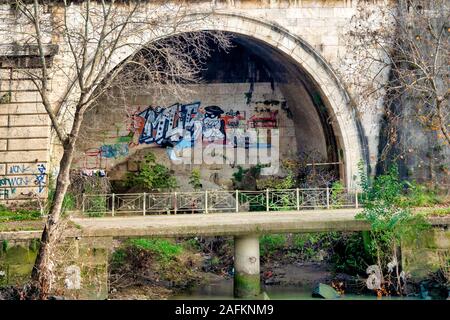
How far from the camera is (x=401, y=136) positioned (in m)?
15.5

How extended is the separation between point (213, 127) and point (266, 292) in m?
9.20

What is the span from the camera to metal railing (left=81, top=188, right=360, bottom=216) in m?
14.9

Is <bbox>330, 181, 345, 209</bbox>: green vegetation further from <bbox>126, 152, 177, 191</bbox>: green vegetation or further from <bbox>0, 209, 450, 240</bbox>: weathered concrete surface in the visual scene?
<bbox>126, 152, 177, 191</bbox>: green vegetation

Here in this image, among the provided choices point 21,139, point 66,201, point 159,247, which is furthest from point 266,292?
point 21,139

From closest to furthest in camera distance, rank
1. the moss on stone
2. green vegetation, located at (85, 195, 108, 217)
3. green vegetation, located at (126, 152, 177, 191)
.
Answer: the moss on stone → green vegetation, located at (85, 195, 108, 217) → green vegetation, located at (126, 152, 177, 191)

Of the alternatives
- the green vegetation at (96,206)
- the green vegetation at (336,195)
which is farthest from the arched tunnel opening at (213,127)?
the green vegetation at (96,206)

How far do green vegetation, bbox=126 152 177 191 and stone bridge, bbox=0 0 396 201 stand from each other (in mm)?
782

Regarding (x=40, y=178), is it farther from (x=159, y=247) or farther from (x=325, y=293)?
(x=325, y=293)

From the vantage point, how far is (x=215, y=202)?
54.1 ft

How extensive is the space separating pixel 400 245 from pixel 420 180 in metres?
5.08

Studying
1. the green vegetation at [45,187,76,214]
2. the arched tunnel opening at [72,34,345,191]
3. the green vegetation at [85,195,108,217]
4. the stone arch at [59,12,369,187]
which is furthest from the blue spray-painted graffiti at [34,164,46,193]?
the stone arch at [59,12,369,187]

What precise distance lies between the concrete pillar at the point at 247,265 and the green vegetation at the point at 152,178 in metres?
7.57

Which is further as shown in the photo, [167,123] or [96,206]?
[167,123]
